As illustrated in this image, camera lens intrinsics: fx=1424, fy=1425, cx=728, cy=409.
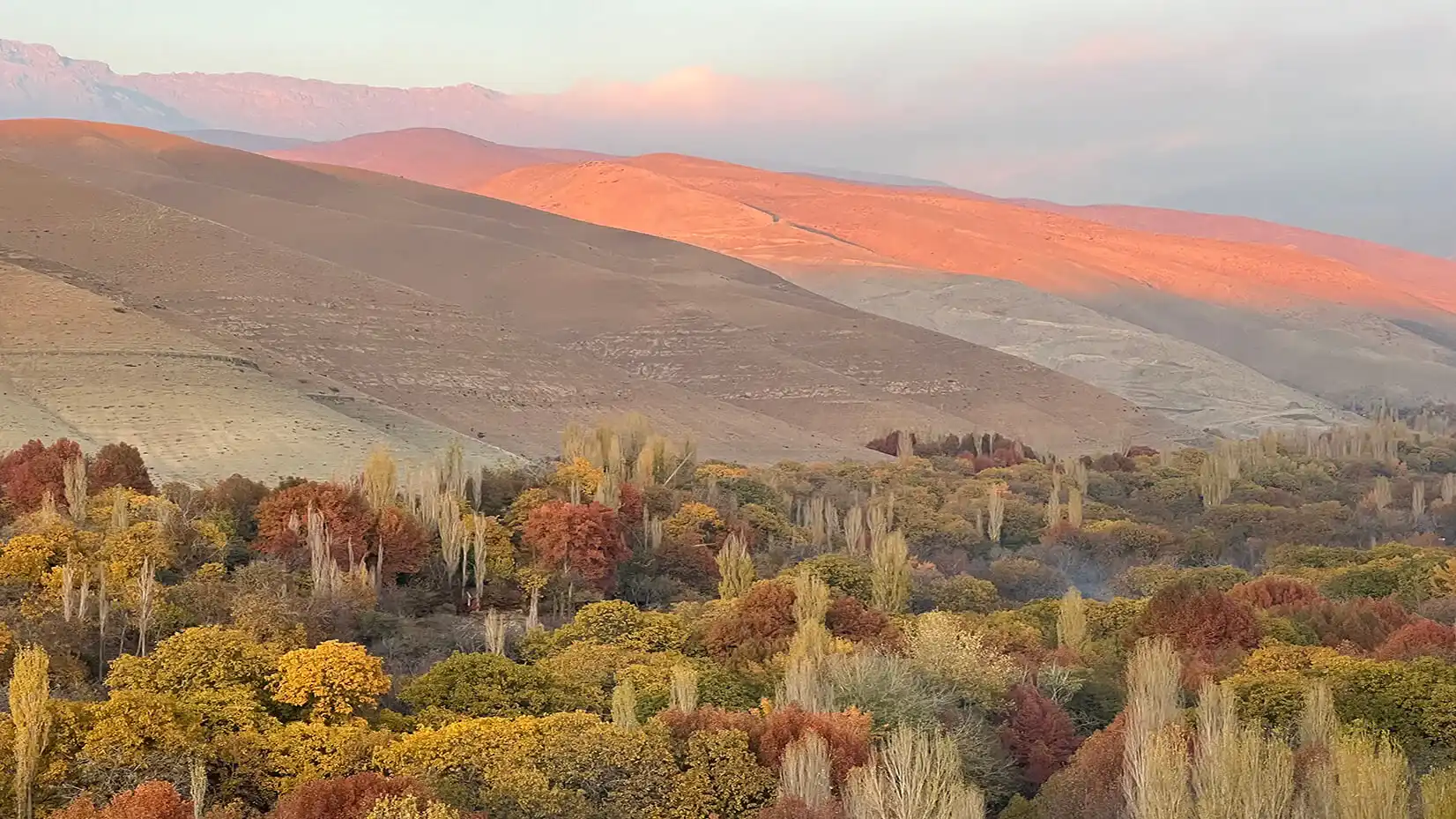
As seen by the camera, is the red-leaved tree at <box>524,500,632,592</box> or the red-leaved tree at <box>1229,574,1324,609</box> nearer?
the red-leaved tree at <box>1229,574,1324,609</box>

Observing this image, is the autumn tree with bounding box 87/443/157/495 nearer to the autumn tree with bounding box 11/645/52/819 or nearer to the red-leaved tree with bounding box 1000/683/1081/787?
the autumn tree with bounding box 11/645/52/819

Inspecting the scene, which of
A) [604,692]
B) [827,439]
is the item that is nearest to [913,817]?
[604,692]

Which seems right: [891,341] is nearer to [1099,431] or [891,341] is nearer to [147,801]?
[1099,431]

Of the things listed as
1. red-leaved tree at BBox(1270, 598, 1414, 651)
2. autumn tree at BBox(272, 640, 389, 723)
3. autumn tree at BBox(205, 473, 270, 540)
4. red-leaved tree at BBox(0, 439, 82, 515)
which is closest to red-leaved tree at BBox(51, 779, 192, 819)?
autumn tree at BBox(272, 640, 389, 723)

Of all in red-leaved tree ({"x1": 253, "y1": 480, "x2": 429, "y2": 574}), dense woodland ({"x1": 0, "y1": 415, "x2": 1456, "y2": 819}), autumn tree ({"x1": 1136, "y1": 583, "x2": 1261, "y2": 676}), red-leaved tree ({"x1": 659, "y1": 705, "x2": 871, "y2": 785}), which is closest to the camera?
dense woodland ({"x1": 0, "y1": 415, "x2": 1456, "y2": 819})

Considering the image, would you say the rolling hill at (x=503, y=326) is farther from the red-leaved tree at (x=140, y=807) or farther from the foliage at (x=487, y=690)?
the red-leaved tree at (x=140, y=807)

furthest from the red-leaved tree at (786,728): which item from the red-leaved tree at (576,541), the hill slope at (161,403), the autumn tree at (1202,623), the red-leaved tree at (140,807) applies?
the hill slope at (161,403)

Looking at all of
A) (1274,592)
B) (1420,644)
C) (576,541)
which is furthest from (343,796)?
(1274,592)

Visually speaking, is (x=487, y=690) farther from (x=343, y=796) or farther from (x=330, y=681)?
(x=343, y=796)
